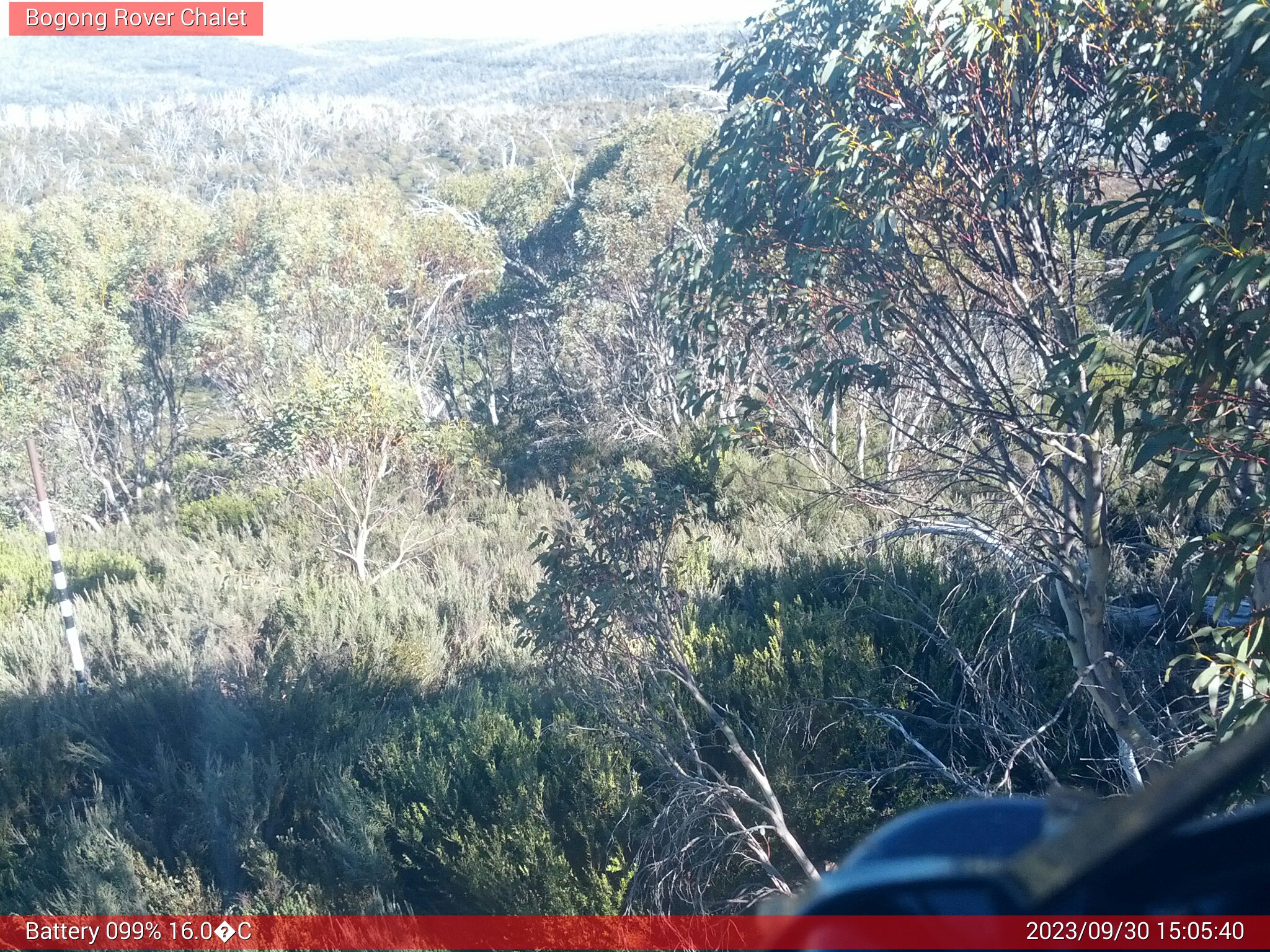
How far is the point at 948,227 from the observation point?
406 centimetres

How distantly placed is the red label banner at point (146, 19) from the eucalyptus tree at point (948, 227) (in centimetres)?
490

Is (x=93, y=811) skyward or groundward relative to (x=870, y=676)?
groundward

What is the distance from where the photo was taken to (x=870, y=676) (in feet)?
16.4

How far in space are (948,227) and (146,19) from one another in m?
7.17

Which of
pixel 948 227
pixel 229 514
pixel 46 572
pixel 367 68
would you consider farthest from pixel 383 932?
pixel 367 68

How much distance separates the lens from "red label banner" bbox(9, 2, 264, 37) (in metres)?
7.54

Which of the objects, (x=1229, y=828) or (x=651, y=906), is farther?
(x=651, y=906)

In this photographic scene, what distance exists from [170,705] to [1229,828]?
254 inches

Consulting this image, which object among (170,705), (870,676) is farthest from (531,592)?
(870,676)

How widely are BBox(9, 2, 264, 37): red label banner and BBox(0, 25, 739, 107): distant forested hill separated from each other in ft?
100.0

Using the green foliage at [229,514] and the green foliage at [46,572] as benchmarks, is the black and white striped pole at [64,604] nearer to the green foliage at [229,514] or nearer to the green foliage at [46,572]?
the green foliage at [46,572]

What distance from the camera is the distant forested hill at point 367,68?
43.2 meters

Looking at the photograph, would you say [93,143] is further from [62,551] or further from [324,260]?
[62,551]
